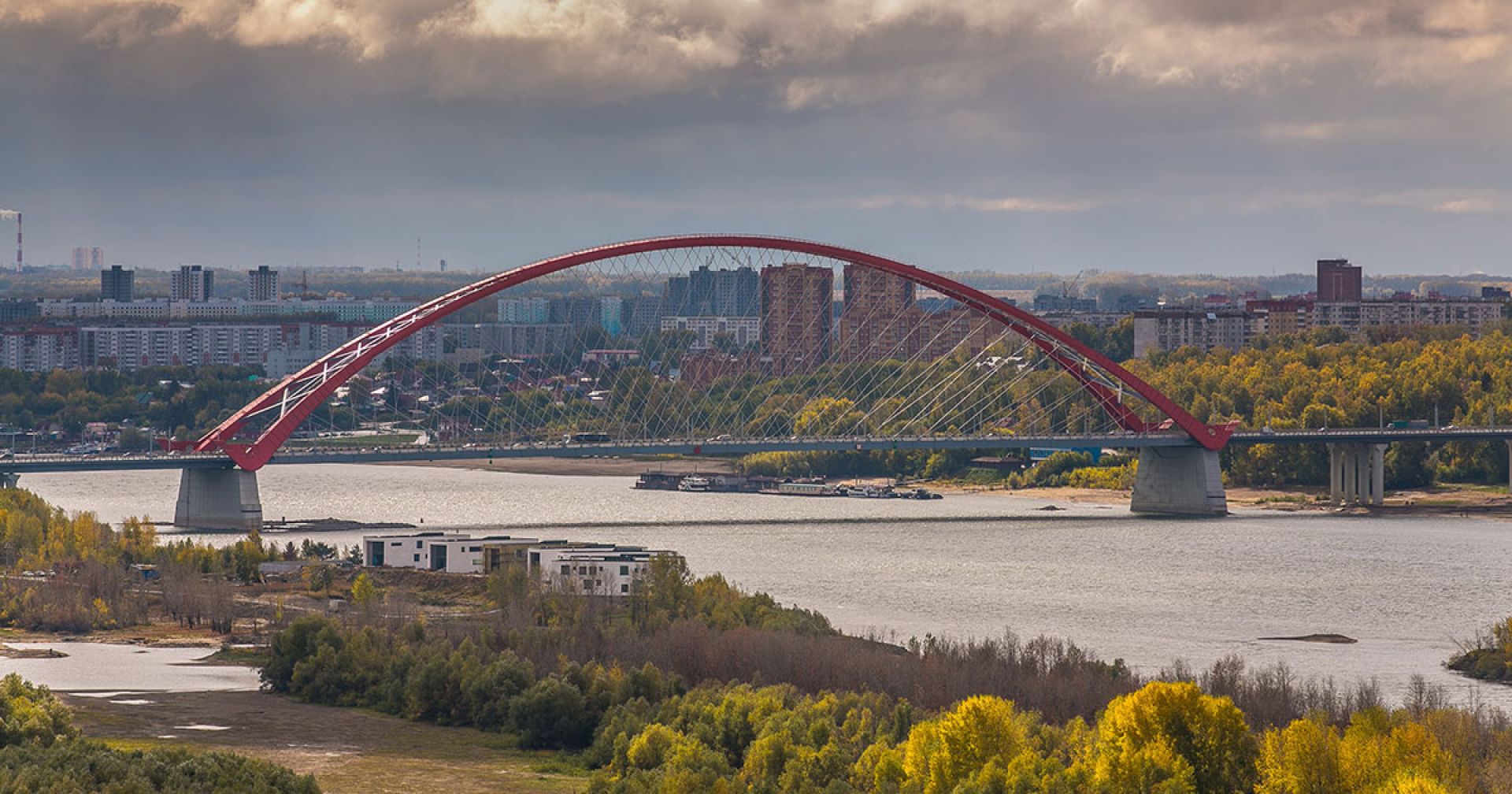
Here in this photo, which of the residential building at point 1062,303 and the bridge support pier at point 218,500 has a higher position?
the residential building at point 1062,303

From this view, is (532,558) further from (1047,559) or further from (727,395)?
(727,395)

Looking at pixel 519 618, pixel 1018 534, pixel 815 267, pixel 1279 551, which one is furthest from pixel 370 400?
pixel 519 618

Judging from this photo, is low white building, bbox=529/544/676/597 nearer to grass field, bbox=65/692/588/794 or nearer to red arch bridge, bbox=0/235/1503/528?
grass field, bbox=65/692/588/794

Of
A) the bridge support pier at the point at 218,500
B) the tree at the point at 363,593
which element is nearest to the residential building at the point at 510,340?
the bridge support pier at the point at 218,500

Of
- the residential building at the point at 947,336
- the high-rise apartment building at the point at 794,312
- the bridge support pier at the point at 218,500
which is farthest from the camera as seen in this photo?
the residential building at the point at 947,336

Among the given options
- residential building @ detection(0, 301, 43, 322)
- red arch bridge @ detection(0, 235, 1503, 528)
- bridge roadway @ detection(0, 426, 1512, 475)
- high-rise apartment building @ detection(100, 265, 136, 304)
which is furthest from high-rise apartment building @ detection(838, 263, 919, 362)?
high-rise apartment building @ detection(100, 265, 136, 304)

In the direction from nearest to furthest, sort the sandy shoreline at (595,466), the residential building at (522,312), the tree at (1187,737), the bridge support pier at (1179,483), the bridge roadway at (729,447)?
the tree at (1187,737), the bridge roadway at (729,447), the bridge support pier at (1179,483), the sandy shoreline at (595,466), the residential building at (522,312)

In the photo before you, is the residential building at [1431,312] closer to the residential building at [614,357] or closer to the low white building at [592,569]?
the residential building at [614,357]
